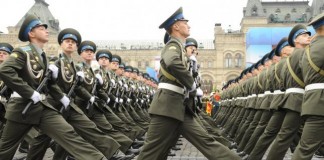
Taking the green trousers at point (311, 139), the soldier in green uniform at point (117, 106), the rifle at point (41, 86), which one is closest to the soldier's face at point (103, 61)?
the soldier in green uniform at point (117, 106)

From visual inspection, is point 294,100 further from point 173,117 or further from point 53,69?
point 53,69

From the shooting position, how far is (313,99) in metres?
4.61

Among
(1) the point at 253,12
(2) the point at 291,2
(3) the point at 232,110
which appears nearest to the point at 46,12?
(1) the point at 253,12

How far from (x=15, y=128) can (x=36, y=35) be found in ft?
3.53

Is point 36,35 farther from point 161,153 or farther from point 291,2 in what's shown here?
point 291,2

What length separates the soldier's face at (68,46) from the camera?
6.25 meters

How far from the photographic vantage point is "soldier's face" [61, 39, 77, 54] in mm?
6254

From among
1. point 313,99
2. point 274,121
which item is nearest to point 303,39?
point 274,121

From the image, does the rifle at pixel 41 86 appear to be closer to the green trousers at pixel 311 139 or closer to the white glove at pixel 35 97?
the white glove at pixel 35 97

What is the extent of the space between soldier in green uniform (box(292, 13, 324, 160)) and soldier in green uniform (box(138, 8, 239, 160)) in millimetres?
685

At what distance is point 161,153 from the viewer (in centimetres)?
476

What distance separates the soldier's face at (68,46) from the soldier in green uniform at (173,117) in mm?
1800

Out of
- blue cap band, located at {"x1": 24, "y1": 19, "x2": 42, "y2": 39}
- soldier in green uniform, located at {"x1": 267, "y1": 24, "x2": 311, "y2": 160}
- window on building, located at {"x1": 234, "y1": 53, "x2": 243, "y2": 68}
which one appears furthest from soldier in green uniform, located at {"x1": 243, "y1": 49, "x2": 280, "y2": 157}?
window on building, located at {"x1": 234, "y1": 53, "x2": 243, "y2": 68}

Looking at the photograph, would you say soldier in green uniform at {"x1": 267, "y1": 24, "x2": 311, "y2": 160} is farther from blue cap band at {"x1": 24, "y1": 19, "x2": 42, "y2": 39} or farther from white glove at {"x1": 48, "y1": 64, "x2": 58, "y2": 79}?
blue cap band at {"x1": 24, "y1": 19, "x2": 42, "y2": 39}
